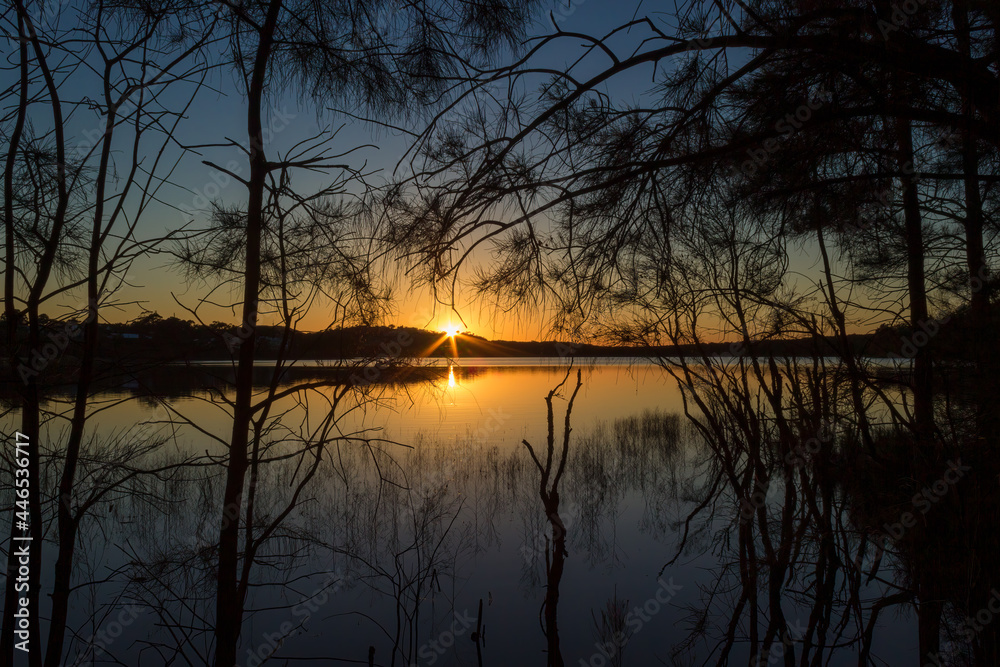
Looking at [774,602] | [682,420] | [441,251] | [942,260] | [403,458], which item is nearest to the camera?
[441,251]

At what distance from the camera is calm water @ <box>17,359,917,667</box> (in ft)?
9.12

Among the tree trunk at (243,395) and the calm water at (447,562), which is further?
the calm water at (447,562)

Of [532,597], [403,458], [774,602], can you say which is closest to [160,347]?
[774,602]

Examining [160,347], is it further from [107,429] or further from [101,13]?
[107,429]

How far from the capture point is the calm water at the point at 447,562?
9.12 ft

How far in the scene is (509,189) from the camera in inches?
67.3

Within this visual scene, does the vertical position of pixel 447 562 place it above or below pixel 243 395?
below

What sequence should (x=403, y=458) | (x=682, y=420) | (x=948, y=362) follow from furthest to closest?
1. (x=682, y=420)
2. (x=403, y=458)
3. (x=948, y=362)

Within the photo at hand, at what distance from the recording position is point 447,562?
4.55m

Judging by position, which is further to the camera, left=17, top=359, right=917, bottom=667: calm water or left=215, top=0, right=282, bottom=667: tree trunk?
left=17, top=359, right=917, bottom=667: calm water

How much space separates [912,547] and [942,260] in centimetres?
156

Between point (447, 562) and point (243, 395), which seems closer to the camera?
point (243, 395)

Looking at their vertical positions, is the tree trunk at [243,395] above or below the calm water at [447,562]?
above

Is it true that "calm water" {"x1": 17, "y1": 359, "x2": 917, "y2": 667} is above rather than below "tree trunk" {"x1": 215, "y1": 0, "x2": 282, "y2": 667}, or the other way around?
below
